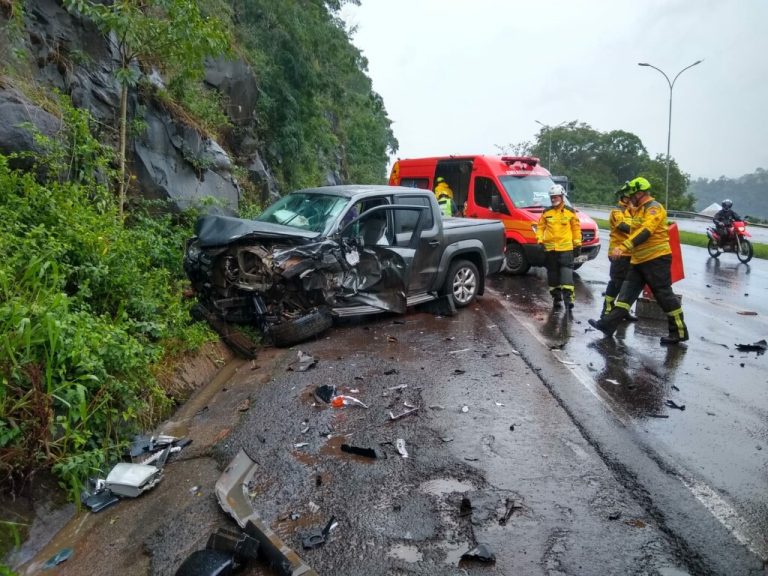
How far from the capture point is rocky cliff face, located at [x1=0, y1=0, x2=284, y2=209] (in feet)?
20.3

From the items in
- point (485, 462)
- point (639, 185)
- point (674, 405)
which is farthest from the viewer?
point (639, 185)

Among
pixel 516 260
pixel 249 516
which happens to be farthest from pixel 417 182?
pixel 249 516

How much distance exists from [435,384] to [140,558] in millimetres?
2902

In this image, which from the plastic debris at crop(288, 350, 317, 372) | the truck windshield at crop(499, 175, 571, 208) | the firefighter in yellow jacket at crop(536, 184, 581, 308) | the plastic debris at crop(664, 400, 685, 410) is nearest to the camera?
the plastic debris at crop(664, 400, 685, 410)

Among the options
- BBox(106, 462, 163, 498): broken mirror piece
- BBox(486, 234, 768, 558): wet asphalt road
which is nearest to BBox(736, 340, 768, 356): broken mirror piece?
BBox(486, 234, 768, 558): wet asphalt road

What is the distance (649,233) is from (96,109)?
7647 millimetres

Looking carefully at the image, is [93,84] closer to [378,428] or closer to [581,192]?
[378,428]

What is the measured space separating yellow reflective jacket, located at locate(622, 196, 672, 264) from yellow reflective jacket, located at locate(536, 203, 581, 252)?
1.54m

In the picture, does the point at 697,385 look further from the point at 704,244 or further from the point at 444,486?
the point at 704,244

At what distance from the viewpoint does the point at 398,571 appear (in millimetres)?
2652

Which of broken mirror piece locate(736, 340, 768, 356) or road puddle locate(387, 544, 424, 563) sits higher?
road puddle locate(387, 544, 424, 563)

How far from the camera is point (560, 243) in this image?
816 cm

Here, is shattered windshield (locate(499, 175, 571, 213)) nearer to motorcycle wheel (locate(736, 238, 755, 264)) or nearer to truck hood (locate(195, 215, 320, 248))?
motorcycle wheel (locate(736, 238, 755, 264))

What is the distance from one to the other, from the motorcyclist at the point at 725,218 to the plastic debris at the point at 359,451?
13.8 m
